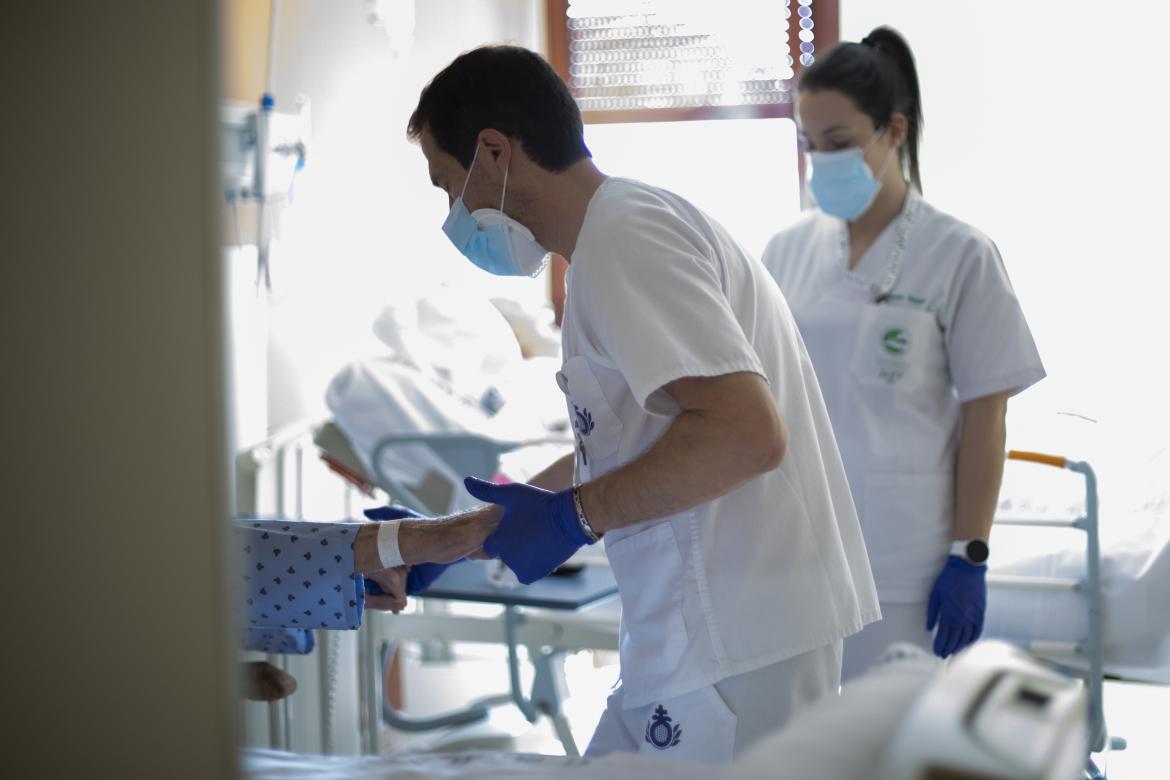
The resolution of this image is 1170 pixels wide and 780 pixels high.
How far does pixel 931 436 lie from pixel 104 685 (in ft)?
5.14

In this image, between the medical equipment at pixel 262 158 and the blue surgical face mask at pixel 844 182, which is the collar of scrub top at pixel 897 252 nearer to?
the blue surgical face mask at pixel 844 182

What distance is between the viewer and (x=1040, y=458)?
239 cm

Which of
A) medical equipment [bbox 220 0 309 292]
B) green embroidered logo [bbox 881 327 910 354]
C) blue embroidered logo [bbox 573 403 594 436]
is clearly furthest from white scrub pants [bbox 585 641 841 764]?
medical equipment [bbox 220 0 309 292]

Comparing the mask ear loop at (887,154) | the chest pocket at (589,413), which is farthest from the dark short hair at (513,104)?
the mask ear loop at (887,154)

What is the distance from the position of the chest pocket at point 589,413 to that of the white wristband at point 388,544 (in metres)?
0.27

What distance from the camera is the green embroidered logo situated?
6.56ft

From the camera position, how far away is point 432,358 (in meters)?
3.21

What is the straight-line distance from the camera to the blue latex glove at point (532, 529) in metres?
1.33

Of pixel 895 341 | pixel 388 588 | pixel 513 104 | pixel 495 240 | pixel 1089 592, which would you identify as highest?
pixel 513 104

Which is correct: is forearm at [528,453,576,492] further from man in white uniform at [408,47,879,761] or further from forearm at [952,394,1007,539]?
forearm at [952,394,1007,539]

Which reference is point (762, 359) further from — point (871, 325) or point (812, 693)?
point (871, 325)

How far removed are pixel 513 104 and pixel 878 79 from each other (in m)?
1.03

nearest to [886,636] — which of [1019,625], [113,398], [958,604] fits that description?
[958,604]

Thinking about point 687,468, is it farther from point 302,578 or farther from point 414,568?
point 414,568
